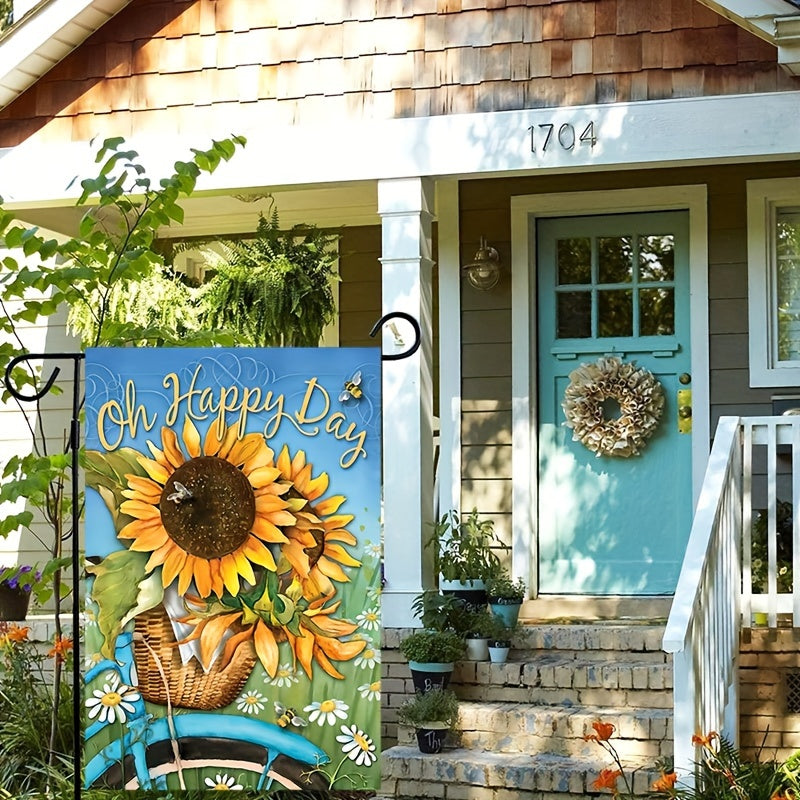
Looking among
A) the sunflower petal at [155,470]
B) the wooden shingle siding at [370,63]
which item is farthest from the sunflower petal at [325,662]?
the wooden shingle siding at [370,63]

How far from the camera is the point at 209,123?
6.69m

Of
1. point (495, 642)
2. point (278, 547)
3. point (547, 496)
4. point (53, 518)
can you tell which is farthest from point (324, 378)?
point (547, 496)

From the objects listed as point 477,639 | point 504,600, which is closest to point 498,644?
point 477,639

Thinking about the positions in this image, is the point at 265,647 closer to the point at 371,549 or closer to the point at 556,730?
the point at 371,549

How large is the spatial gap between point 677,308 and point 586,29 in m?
1.64

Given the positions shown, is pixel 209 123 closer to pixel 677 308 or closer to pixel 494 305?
pixel 494 305

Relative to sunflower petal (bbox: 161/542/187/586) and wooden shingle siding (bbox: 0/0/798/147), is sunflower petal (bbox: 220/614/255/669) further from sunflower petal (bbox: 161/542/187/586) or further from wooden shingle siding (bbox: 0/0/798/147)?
wooden shingle siding (bbox: 0/0/798/147)

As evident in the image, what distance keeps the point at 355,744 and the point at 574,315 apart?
13.7ft

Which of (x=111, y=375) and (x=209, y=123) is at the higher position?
(x=209, y=123)

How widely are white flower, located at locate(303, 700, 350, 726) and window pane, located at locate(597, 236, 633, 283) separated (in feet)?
13.8

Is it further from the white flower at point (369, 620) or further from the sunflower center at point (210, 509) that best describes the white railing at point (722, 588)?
the sunflower center at point (210, 509)

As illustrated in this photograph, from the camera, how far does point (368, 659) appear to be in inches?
140

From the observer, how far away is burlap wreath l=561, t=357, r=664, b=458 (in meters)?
6.98

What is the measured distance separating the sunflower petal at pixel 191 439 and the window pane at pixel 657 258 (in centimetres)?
411
